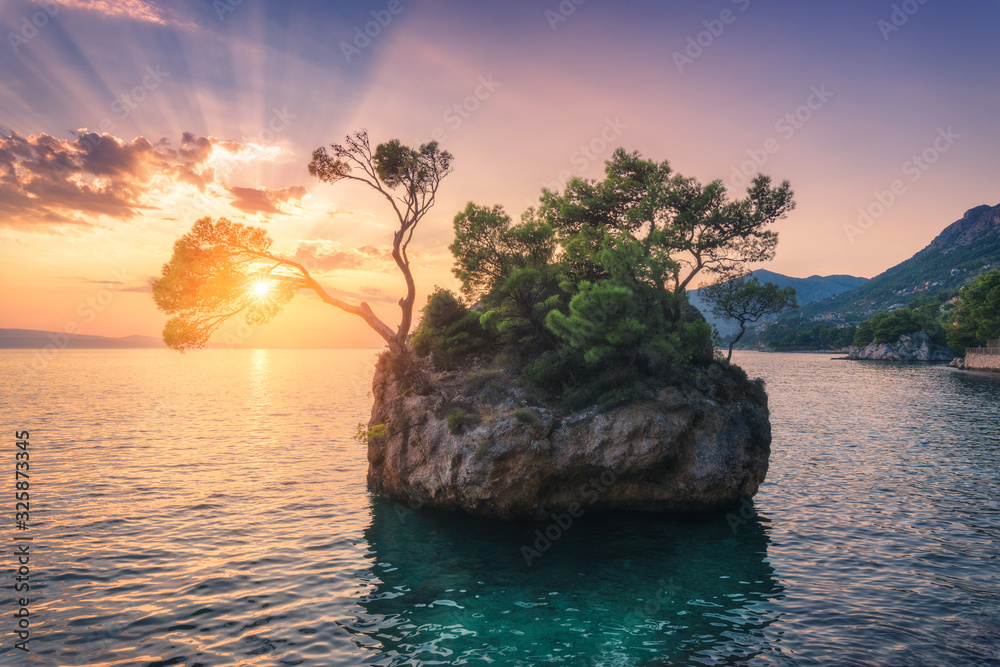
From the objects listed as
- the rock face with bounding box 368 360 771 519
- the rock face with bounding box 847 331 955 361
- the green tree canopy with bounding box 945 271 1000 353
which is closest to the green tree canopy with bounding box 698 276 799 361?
the rock face with bounding box 368 360 771 519

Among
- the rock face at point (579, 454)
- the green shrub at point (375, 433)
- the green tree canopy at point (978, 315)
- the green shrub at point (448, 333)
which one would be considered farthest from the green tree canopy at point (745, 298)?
the green tree canopy at point (978, 315)

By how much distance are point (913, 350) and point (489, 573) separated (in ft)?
671

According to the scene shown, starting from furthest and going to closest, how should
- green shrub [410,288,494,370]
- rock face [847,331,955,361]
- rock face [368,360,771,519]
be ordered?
rock face [847,331,955,361] → green shrub [410,288,494,370] → rock face [368,360,771,519]

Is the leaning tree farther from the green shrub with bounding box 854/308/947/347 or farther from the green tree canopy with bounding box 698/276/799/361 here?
the green shrub with bounding box 854/308/947/347

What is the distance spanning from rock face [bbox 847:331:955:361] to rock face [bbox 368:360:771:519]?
187 m

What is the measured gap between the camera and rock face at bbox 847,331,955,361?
162 meters

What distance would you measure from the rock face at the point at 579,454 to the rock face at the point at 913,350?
18689 cm

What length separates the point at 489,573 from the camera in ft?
59.6

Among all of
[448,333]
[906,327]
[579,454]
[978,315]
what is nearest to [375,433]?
[448,333]

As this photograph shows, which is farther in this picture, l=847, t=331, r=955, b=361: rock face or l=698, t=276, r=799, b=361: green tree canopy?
l=847, t=331, r=955, b=361: rock face

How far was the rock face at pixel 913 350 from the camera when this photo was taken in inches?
6398

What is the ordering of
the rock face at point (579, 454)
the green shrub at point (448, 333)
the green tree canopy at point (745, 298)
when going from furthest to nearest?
the green tree canopy at point (745, 298)
the green shrub at point (448, 333)
the rock face at point (579, 454)

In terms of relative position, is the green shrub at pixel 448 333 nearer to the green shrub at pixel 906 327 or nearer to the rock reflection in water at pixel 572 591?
the rock reflection in water at pixel 572 591

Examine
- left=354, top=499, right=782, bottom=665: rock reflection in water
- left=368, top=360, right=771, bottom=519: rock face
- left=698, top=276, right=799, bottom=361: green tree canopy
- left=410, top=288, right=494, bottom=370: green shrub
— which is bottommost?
left=354, top=499, right=782, bottom=665: rock reflection in water
